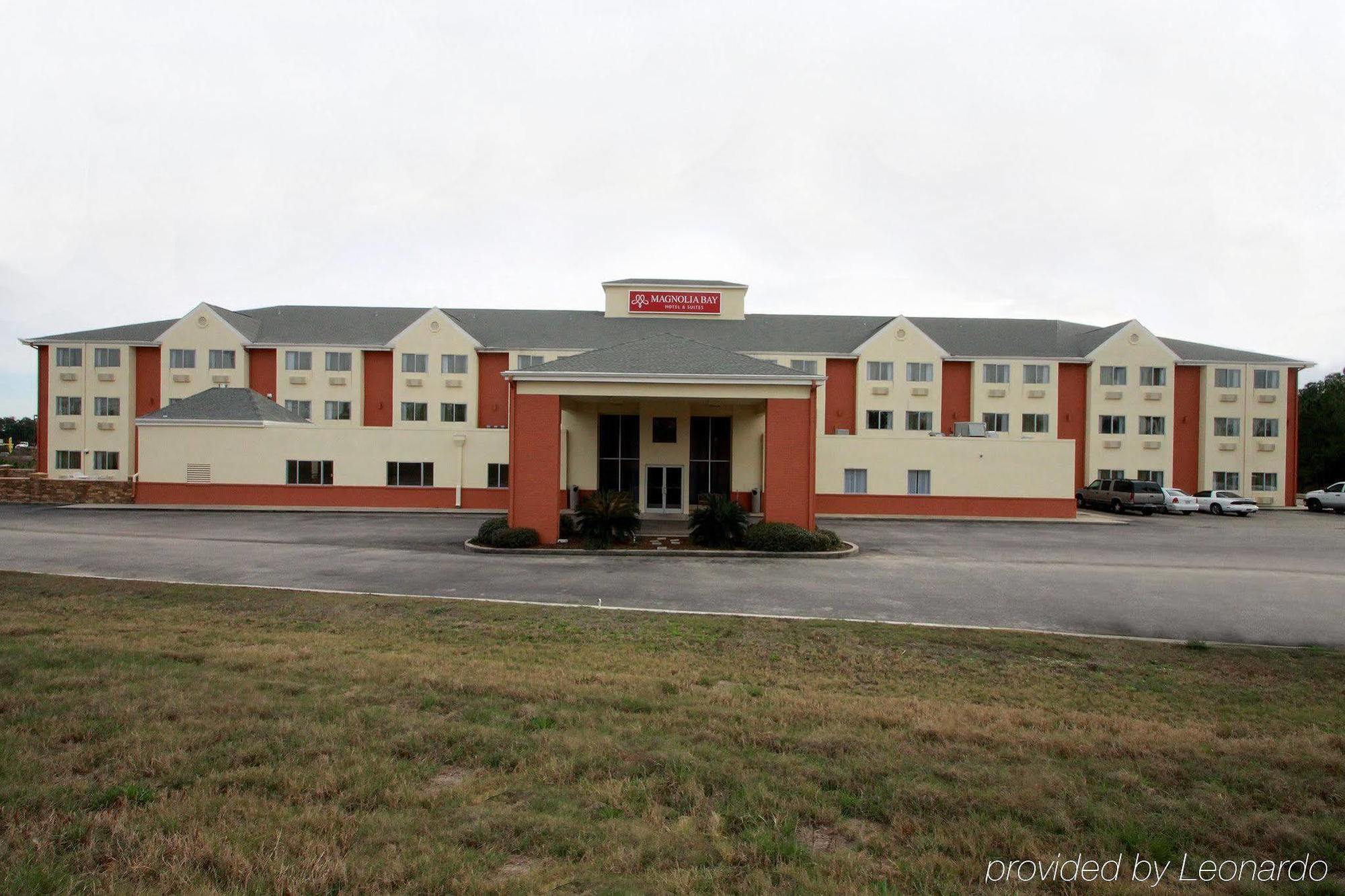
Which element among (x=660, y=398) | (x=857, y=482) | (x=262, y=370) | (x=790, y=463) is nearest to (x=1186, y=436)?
(x=857, y=482)

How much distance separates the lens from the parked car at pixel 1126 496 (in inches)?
1405

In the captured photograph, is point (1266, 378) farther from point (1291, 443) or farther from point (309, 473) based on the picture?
point (309, 473)

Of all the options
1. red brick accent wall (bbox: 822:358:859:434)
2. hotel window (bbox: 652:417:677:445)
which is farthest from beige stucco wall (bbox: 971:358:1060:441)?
hotel window (bbox: 652:417:677:445)

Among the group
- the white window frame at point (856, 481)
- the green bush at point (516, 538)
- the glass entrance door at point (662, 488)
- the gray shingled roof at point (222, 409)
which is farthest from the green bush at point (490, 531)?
the gray shingled roof at point (222, 409)

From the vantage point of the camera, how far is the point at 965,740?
5191 mm

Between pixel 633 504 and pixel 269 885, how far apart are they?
17605 mm

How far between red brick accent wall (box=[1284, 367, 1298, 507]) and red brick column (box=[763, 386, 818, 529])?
39.8 m

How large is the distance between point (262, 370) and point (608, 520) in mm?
32329

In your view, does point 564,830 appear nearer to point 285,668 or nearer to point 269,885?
point 269,885

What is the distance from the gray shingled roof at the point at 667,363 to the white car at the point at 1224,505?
1101 inches

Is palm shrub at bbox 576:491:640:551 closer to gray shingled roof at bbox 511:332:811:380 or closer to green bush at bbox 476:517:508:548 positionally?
green bush at bbox 476:517:508:548

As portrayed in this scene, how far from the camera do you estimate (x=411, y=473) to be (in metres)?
32.3

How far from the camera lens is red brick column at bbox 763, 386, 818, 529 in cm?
2122

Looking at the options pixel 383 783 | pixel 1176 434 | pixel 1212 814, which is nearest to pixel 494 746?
pixel 383 783
